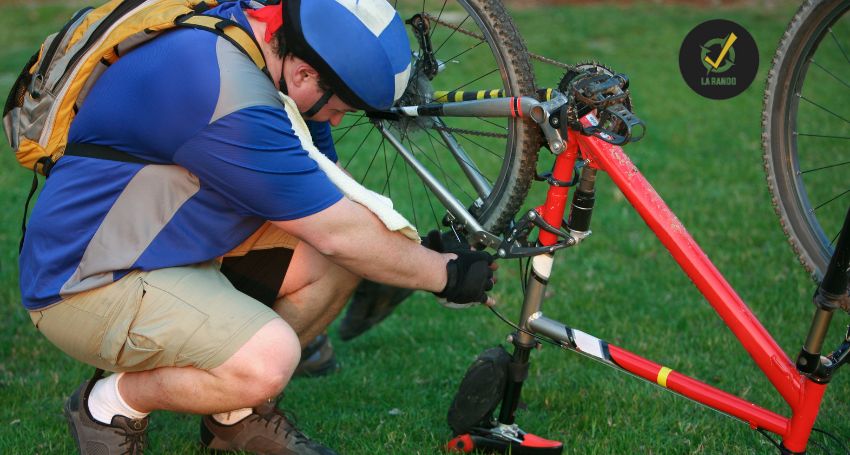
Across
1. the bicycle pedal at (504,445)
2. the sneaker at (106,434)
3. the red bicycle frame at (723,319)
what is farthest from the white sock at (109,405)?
the red bicycle frame at (723,319)

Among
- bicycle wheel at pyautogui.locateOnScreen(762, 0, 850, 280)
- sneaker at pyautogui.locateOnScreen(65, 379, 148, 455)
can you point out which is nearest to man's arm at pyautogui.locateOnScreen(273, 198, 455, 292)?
sneaker at pyautogui.locateOnScreen(65, 379, 148, 455)

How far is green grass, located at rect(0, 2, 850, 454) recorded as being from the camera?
3.53 m

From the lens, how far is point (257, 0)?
309cm

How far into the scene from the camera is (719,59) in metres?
3.07

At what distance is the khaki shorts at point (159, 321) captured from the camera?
115 inches

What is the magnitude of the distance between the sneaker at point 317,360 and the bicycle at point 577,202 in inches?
40.0

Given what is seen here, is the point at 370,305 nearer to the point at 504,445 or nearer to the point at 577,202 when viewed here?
the point at 504,445

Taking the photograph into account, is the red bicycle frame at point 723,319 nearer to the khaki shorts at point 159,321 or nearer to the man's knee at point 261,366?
the man's knee at point 261,366

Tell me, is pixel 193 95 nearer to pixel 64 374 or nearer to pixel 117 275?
pixel 117 275

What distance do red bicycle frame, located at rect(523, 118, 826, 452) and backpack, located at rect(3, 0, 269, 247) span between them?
1020 millimetres

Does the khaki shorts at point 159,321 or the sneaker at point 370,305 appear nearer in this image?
the khaki shorts at point 159,321

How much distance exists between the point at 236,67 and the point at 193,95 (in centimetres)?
15

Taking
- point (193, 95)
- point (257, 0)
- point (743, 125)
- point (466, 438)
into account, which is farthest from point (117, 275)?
point (743, 125)

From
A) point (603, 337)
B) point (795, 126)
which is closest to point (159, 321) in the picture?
point (795, 126)
